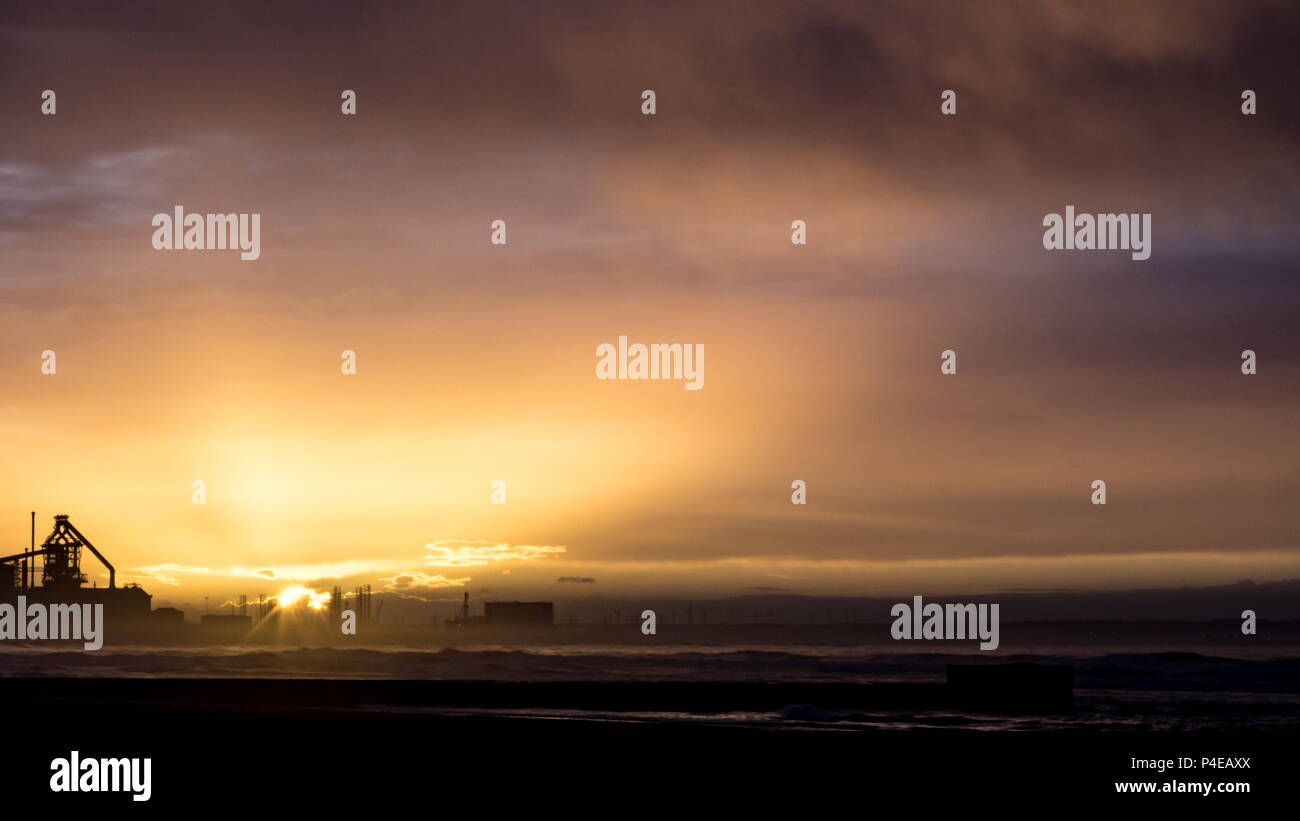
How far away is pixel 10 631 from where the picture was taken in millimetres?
146875

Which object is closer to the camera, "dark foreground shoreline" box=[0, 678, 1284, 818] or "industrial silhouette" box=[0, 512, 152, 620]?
"dark foreground shoreline" box=[0, 678, 1284, 818]

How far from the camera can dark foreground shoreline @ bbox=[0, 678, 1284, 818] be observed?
46.0ft

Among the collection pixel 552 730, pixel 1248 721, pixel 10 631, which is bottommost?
pixel 10 631
